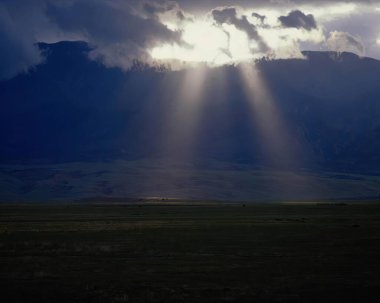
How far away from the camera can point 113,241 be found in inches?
2623

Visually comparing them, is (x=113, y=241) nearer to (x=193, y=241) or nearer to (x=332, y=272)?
(x=193, y=241)

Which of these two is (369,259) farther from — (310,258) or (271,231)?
(271,231)

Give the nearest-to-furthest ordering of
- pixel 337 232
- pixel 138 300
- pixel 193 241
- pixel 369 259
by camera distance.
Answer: pixel 138 300, pixel 369 259, pixel 193 241, pixel 337 232

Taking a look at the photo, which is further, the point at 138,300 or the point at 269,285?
the point at 269,285

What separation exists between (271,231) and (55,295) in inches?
1739

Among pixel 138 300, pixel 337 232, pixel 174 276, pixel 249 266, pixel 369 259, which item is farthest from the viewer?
pixel 337 232

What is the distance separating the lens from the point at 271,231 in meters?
78.2

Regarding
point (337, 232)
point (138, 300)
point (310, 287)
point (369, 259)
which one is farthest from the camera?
point (337, 232)

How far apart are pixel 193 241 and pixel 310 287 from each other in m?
27.5

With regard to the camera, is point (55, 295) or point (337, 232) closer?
point (55, 295)

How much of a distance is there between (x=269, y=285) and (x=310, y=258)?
12467 mm

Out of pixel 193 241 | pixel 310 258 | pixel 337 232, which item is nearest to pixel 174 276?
pixel 310 258

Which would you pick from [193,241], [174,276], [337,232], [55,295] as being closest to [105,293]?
[55,295]

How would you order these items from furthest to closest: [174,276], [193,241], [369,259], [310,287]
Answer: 1. [193,241]
2. [369,259]
3. [174,276]
4. [310,287]
